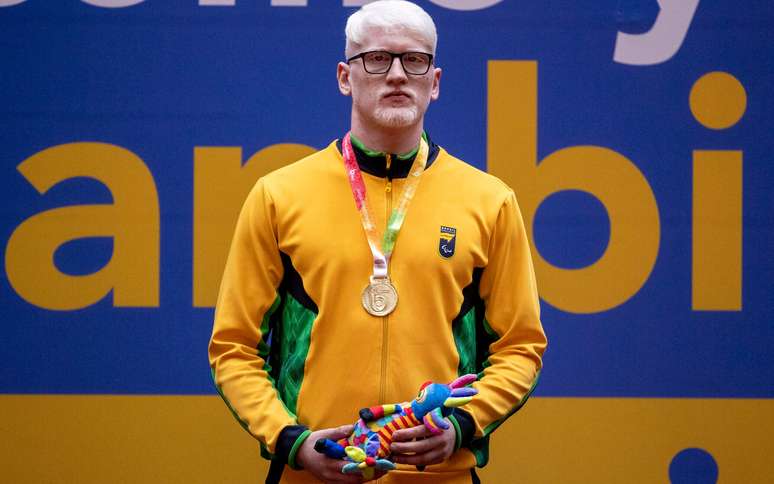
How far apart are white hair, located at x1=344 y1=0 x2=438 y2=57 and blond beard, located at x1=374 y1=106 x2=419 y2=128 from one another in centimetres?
14

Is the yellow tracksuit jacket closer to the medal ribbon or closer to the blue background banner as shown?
the medal ribbon

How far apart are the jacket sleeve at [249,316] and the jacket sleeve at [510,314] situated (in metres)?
0.44

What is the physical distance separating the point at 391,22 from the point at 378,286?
549 mm

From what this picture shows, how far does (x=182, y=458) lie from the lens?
3.07 metres

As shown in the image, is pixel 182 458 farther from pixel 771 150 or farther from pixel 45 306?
pixel 771 150

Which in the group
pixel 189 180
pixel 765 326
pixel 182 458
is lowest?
pixel 182 458

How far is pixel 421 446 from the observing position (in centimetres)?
186

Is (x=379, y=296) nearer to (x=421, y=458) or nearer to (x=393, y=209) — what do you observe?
(x=393, y=209)

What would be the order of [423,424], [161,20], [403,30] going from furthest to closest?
[161,20]
[403,30]
[423,424]

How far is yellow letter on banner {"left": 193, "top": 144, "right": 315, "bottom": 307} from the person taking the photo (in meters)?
3.06

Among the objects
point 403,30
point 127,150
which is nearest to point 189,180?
point 127,150

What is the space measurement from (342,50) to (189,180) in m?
0.64

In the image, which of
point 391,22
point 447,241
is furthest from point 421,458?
point 391,22

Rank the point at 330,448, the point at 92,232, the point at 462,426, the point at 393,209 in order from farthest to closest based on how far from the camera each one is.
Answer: the point at 92,232 → the point at 393,209 → the point at 462,426 → the point at 330,448
